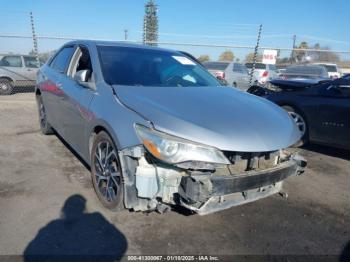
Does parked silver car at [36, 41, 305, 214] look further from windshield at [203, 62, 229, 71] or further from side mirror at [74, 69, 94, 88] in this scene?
windshield at [203, 62, 229, 71]

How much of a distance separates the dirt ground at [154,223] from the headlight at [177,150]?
80cm

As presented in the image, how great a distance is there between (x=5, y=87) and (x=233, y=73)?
918 centimetres

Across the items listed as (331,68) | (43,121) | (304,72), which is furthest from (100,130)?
(331,68)

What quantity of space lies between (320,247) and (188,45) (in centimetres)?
1014

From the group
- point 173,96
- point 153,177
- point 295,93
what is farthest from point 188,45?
point 153,177

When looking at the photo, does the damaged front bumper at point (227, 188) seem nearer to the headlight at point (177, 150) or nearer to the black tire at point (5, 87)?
the headlight at point (177, 150)

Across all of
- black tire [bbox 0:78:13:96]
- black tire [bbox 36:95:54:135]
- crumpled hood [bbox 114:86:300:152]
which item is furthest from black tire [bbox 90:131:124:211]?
black tire [bbox 0:78:13:96]

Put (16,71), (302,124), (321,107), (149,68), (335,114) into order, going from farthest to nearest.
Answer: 1. (16,71)
2. (302,124)
3. (321,107)
4. (335,114)
5. (149,68)

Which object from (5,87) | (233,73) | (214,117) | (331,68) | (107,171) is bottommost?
(5,87)

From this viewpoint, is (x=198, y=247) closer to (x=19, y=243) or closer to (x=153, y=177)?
(x=153, y=177)

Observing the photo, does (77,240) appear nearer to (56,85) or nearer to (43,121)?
(56,85)

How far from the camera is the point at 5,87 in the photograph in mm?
12406

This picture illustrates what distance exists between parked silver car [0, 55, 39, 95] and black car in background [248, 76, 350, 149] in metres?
9.61

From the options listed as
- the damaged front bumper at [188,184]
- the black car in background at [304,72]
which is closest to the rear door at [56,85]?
the damaged front bumper at [188,184]
